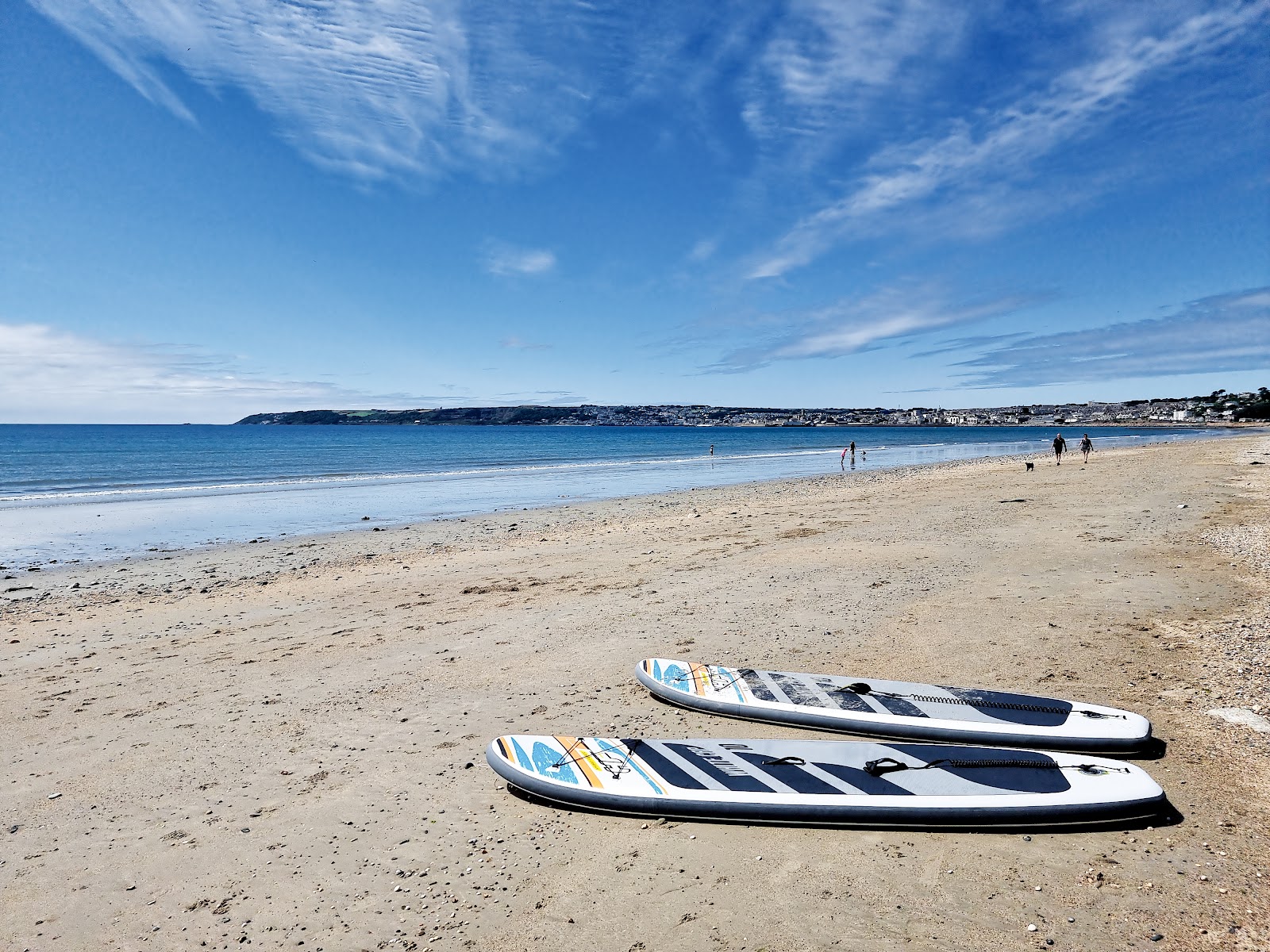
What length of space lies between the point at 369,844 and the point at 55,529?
1889 centimetres

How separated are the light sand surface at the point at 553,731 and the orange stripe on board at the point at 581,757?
0.74 feet

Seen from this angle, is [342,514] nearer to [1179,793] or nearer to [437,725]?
[437,725]

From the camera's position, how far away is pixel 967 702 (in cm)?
514

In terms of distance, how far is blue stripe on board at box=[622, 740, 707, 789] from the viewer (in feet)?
13.4

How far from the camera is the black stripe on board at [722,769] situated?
4.05 metres

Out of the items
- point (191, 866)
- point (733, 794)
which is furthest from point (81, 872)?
point (733, 794)

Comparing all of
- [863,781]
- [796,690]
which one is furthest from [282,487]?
[863,781]

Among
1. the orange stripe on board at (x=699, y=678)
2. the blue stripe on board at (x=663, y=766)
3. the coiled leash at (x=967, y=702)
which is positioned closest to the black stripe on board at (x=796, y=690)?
the coiled leash at (x=967, y=702)

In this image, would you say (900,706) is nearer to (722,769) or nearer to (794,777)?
(794,777)

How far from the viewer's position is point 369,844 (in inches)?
149

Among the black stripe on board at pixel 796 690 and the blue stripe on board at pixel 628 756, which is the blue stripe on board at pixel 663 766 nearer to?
the blue stripe on board at pixel 628 756

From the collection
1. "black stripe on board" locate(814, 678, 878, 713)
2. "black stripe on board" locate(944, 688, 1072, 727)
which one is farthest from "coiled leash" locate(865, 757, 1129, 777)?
"black stripe on board" locate(814, 678, 878, 713)

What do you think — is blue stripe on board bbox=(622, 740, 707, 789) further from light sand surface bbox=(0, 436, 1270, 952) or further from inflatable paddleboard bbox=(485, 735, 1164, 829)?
light sand surface bbox=(0, 436, 1270, 952)

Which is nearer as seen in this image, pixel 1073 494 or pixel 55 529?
pixel 55 529
